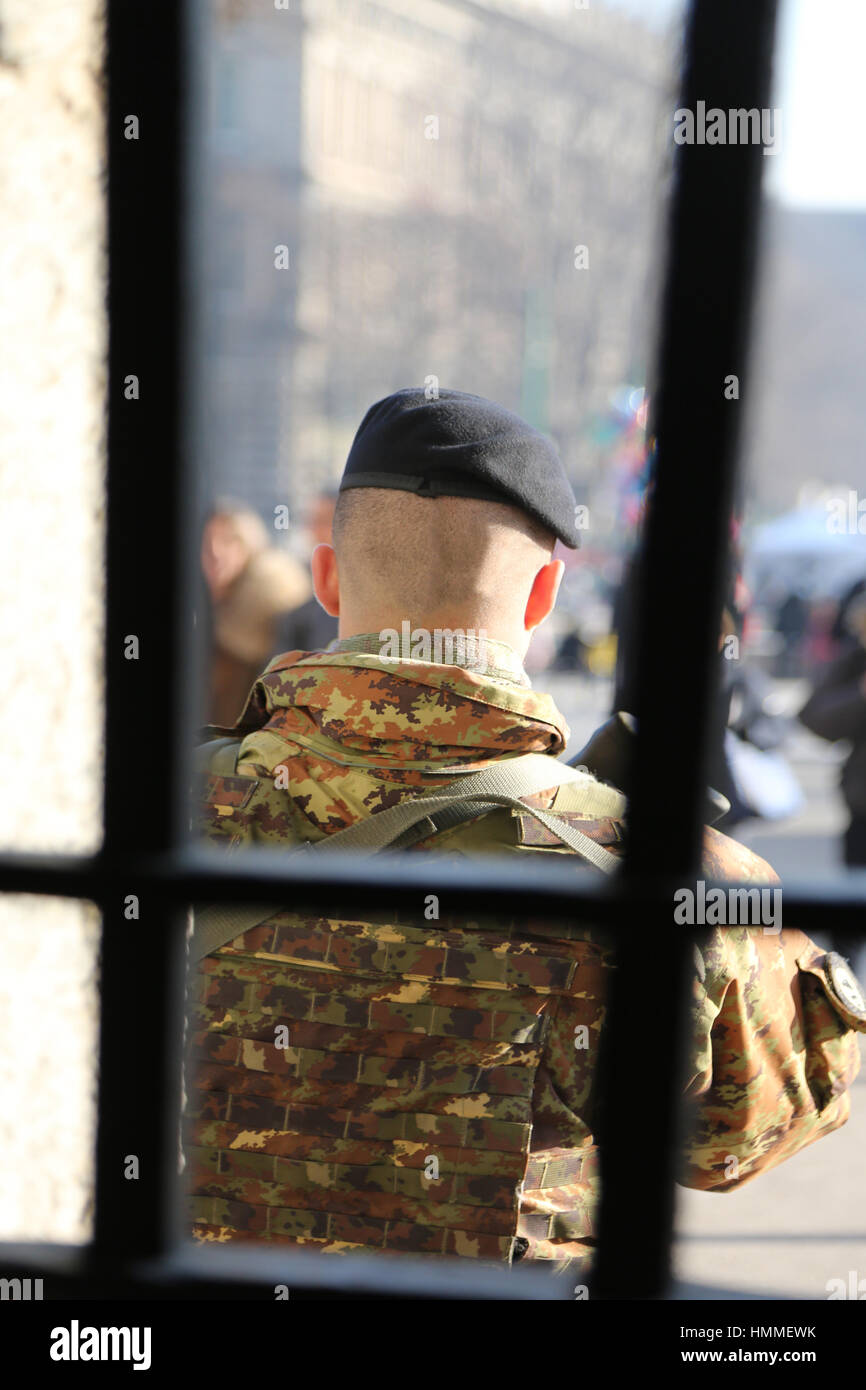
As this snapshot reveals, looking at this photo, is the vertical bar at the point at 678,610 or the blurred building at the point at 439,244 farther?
the blurred building at the point at 439,244

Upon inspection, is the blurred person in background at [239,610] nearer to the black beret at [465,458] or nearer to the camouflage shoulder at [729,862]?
the black beret at [465,458]

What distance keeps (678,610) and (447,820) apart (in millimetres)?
384

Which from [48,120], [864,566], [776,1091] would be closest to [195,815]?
[776,1091]

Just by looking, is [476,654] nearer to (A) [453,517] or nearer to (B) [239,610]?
(A) [453,517]

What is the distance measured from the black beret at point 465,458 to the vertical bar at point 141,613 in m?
0.36

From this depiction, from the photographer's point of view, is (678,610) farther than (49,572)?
No

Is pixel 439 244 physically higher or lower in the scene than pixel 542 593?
higher

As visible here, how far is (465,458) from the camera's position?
1.62 meters

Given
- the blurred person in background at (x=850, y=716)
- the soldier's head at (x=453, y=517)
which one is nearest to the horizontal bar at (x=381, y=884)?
the soldier's head at (x=453, y=517)

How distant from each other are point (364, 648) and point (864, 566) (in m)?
18.8

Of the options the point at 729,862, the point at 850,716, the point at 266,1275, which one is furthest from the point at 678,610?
the point at 850,716

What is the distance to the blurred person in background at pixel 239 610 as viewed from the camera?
512 cm
